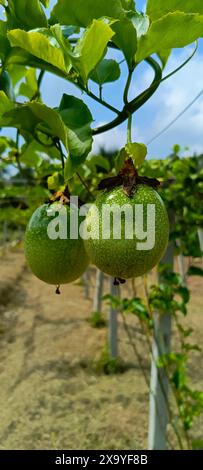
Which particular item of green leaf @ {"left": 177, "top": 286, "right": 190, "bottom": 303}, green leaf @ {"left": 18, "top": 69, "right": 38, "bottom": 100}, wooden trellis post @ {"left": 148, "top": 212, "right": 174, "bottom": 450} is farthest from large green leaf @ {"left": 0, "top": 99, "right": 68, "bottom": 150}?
wooden trellis post @ {"left": 148, "top": 212, "right": 174, "bottom": 450}

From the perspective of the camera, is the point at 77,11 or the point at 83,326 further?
the point at 83,326

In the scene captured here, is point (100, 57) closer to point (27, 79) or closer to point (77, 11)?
point (77, 11)

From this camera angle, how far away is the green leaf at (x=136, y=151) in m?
0.80

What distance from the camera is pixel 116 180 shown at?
0.83m

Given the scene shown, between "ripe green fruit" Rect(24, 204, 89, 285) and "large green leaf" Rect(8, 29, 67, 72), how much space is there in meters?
0.33

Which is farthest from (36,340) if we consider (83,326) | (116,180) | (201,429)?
(116,180)

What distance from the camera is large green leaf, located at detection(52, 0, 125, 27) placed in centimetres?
74

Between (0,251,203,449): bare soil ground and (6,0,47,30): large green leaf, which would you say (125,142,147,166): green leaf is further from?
(0,251,203,449): bare soil ground

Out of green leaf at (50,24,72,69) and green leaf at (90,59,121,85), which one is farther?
green leaf at (90,59,121,85)

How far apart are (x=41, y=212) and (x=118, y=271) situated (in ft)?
0.91

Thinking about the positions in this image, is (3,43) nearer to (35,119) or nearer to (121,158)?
(35,119)

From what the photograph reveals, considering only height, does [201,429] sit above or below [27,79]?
below

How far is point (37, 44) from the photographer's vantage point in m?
0.70

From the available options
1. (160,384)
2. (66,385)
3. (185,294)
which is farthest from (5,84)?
(66,385)
